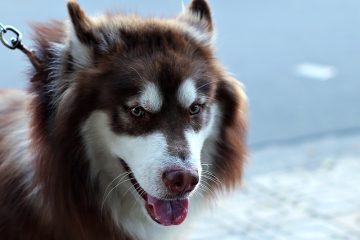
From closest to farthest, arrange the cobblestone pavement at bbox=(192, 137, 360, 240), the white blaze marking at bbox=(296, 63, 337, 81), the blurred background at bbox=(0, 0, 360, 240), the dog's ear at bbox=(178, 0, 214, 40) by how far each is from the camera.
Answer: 1. the dog's ear at bbox=(178, 0, 214, 40)
2. the cobblestone pavement at bbox=(192, 137, 360, 240)
3. the blurred background at bbox=(0, 0, 360, 240)
4. the white blaze marking at bbox=(296, 63, 337, 81)

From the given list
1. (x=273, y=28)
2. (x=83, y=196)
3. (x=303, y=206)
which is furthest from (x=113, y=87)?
(x=273, y=28)

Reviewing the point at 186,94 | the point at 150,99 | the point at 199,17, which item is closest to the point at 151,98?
the point at 150,99

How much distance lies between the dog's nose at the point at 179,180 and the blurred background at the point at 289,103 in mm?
829

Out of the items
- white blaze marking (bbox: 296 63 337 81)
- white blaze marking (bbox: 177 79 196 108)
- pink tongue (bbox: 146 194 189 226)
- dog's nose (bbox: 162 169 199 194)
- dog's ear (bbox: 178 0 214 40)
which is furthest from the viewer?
white blaze marking (bbox: 296 63 337 81)

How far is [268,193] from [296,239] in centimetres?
74

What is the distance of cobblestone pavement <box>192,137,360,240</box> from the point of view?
4719 millimetres

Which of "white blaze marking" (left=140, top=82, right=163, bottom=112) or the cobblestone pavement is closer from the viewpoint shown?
"white blaze marking" (left=140, top=82, right=163, bottom=112)

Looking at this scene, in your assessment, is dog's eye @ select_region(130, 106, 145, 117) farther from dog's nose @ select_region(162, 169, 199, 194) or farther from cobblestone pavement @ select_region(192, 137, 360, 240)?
cobblestone pavement @ select_region(192, 137, 360, 240)

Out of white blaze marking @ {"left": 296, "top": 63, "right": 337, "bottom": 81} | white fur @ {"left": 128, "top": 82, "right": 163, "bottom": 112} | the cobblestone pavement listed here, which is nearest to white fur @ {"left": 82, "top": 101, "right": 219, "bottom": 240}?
white fur @ {"left": 128, "top": 82, "right": 163, "bottom": 112}

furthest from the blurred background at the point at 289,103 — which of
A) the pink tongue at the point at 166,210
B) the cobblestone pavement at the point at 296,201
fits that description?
the pink tongue at the point at 166,210

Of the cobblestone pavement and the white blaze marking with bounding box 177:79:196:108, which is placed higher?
the white blaze marking with bounding box 177:79:196:108

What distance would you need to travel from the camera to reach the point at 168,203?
3105 millimetres

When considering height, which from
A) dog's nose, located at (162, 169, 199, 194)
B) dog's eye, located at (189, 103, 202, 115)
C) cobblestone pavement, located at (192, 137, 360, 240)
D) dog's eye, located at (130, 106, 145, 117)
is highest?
dog's eye, located at (130, 106, 145, 117)

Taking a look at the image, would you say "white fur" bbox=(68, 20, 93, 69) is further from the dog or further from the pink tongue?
the pink tongue
